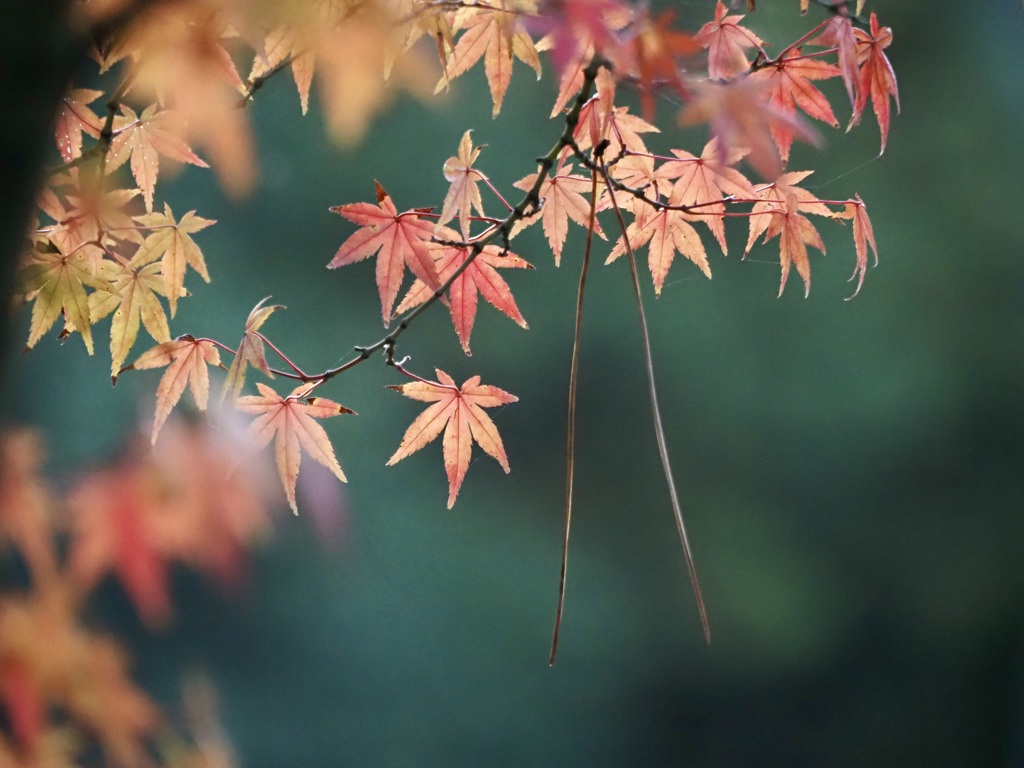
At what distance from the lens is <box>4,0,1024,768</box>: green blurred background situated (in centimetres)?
378

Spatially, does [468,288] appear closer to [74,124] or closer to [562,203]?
[562,203]

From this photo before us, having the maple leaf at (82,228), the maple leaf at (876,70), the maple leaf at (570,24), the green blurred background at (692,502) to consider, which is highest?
the maple leaf at (876,70)

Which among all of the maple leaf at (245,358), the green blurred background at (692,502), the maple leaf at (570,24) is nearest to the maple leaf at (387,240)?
the maple leaf at (245,358)

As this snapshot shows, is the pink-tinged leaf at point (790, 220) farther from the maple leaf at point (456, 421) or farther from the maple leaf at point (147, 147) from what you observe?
the maple leaf at point (147, 147)

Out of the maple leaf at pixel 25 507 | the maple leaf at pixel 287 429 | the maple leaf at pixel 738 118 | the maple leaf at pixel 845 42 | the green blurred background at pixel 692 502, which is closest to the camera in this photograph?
the maple leaf at pixel 738 118

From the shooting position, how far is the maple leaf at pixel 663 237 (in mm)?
906

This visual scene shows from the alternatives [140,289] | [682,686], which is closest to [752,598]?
[682,686]

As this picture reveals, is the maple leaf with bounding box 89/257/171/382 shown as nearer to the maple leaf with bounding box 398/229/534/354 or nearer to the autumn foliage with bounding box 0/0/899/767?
the autumn foliage with bounding box 0/0/899/767

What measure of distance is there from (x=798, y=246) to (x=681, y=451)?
125 inches

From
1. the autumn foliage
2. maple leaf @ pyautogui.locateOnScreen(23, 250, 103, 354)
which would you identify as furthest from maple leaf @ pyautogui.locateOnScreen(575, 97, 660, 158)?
maple leaf @ pyautogui.locateOnScreen(23, 250, 103, 354)

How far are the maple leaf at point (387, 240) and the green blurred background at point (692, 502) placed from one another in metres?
2.86

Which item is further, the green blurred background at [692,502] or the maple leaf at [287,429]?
the green blurred background at [692,502]

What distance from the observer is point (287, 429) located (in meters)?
0.83

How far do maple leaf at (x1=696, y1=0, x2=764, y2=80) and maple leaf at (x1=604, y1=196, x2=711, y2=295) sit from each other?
155mm
